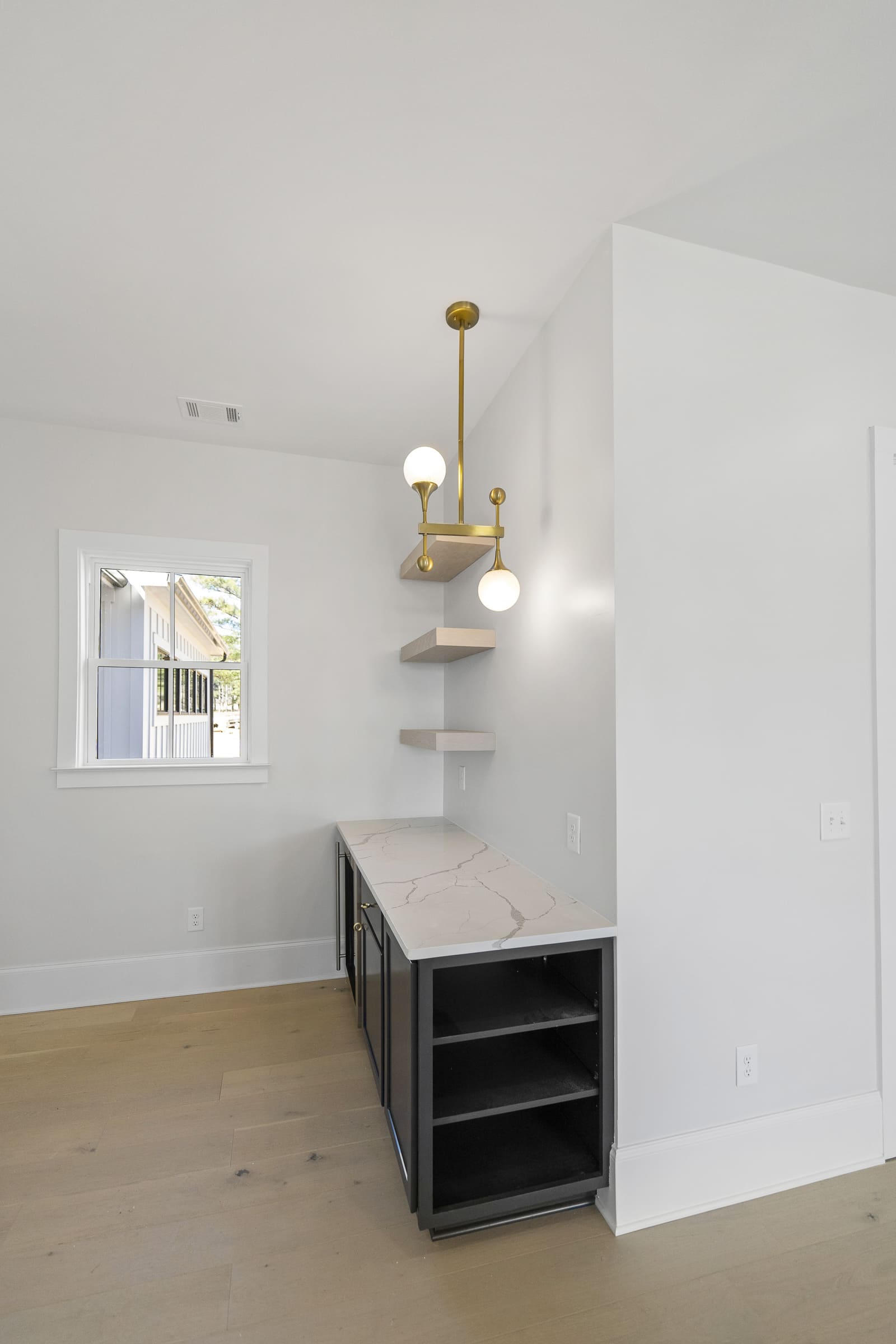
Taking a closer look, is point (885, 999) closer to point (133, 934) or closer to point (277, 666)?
point (277, 666)

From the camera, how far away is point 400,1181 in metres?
2.00

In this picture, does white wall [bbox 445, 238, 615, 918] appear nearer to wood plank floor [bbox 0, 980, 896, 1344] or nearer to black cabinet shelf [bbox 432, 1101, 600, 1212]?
→ black cabinet shelf [bbox 432, 1101, 600, 1212]

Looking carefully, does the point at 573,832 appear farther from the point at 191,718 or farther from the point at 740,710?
the point at 191,718

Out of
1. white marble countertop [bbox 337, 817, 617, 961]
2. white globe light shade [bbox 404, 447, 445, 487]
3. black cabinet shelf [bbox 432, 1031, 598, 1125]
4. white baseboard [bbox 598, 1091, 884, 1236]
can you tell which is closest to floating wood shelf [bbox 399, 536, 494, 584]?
white globe light shade [bbox 404, 447, 445, 487]

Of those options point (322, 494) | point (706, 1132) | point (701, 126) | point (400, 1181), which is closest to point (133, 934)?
point (400, 1181)

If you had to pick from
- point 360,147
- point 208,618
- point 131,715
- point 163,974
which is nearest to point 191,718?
point 131,715

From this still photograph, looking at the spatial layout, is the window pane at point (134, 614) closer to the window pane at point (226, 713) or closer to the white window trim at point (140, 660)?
the white window trim at point (140, 660)

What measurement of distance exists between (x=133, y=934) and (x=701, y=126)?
12.1 feet

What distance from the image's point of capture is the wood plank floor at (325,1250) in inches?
59.6

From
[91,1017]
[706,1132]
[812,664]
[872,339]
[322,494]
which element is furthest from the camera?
[322,494]

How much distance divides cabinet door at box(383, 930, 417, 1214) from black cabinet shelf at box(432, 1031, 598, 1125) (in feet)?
0.27

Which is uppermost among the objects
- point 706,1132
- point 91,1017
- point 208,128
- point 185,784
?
point 208,128

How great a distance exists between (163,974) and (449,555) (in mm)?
2418

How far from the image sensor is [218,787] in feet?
11.0
